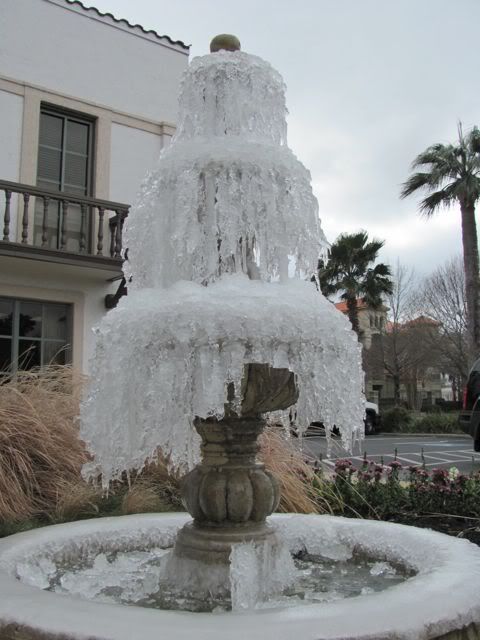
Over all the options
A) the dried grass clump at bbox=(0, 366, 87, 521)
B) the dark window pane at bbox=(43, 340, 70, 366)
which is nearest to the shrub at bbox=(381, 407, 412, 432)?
the dark window pane at bbox=(43, 340, 70, 366)

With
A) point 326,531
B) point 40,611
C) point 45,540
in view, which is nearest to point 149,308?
point 40,611

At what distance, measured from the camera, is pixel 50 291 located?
10.1 meters

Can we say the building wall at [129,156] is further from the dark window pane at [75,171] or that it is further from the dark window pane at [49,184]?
the dark window pane at [49,184]

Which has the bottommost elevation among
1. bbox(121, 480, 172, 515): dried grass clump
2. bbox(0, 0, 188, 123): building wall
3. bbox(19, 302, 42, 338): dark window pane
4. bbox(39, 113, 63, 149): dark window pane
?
bbox(121, 480, 172, 515): dried grass clump

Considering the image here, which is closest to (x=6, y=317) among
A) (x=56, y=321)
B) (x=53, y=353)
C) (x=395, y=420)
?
(x=56, y=321)

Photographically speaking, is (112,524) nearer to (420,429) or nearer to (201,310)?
(201,310)

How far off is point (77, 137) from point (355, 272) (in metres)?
15.9

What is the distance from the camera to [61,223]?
9930 mm

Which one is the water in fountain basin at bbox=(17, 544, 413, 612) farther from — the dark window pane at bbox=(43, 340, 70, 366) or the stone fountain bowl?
the dark window pane at bbox=(43, 340, 70, 366)

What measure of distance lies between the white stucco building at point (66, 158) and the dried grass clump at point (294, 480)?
15.3 ft

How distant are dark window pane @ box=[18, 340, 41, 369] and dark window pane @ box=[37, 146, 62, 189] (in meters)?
2.68

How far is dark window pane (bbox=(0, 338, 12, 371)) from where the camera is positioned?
9.61 metres

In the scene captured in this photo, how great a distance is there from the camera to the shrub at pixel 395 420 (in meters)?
22.9

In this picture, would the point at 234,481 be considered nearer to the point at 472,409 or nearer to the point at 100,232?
the point at 100,232
